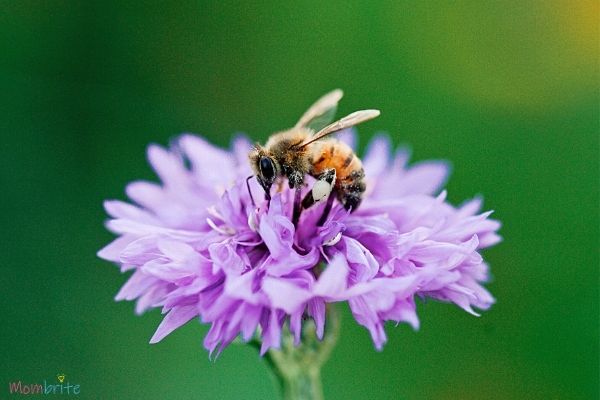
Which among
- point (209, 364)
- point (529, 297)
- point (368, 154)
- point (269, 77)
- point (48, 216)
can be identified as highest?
point (269, 77)

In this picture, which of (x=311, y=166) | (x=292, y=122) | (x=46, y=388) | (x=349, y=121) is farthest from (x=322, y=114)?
(x=292, y=122)

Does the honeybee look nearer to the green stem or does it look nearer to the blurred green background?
the green stem

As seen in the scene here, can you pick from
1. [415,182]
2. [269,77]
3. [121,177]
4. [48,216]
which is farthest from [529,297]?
[48,216]

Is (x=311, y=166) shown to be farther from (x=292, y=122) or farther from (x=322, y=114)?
(x=292, y=122)

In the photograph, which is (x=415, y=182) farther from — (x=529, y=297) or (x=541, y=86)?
(x=541, y=86)

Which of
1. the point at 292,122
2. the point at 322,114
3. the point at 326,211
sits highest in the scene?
the point at 292,122

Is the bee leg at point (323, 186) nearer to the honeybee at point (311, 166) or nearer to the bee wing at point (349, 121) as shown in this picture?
the honeybee at point (311, 166)

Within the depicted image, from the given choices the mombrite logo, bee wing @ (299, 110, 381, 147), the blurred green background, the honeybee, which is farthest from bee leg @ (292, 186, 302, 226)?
the blurred green background
